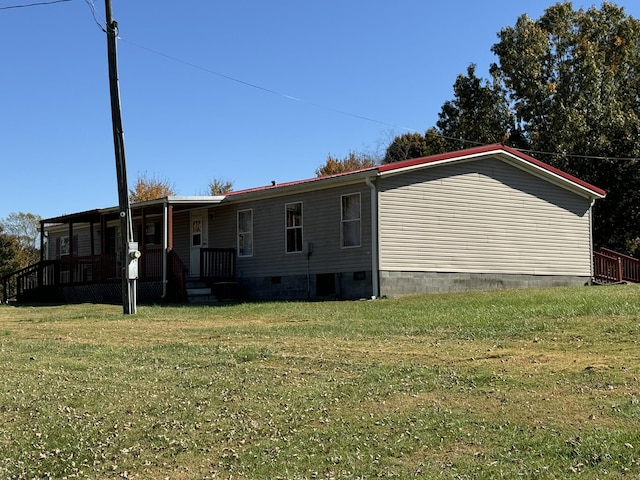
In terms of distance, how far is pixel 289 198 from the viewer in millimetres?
21328

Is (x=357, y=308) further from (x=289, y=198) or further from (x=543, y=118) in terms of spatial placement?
(x=543, y=118)

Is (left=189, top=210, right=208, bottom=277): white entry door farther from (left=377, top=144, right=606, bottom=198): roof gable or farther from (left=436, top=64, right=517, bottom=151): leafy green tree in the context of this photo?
(left=436, top=64, right=517, bottom=151): leafy green tree

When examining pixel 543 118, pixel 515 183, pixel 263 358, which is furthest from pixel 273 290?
pixel 543 118

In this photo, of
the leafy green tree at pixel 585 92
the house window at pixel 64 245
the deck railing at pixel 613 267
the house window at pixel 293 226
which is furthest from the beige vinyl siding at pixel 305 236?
the leafy green tree at pixel 585 92

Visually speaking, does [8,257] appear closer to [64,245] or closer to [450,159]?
[64,245]

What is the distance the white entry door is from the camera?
24.6 meters

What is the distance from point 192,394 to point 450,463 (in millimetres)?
3197

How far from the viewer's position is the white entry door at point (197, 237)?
24562 mm

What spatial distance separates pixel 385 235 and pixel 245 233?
→ 556 centimetres

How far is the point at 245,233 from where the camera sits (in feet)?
75.0

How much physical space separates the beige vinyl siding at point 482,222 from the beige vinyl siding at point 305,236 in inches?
34.1

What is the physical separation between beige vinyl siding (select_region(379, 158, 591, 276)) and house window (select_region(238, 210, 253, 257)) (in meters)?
5.27

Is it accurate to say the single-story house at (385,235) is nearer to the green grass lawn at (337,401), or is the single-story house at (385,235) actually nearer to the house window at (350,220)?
the house window at (350,220)

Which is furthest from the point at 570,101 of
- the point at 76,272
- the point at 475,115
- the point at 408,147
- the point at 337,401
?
the point at 337,401
